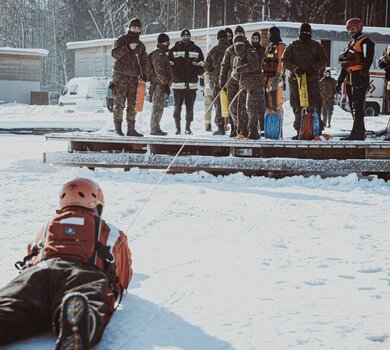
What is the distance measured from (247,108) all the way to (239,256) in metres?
5.73

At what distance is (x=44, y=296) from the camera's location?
3.43 meters

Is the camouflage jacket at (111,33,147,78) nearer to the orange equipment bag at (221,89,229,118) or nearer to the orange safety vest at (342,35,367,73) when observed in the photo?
the orange equipment bag at (221,89,229,118)

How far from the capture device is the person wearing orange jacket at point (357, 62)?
10.1 meters

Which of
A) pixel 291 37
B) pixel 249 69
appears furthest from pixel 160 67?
pixel 291 37

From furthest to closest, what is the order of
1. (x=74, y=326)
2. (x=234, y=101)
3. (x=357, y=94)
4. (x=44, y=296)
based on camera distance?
(x=234, y=101)
(x=357, y=94)
(x=44, y=296)
(x=74, y=326)

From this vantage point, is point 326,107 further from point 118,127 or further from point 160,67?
point 118,127

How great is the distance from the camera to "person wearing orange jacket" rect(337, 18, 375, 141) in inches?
396

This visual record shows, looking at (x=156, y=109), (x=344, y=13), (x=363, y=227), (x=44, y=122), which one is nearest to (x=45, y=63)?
(x=344, y=13)

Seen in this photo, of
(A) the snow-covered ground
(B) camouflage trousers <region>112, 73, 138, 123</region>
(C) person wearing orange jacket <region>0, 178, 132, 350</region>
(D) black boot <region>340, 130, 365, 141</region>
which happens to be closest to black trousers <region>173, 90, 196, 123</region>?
(B) camouflage trousers <region>112, 73, 138, 123</region>

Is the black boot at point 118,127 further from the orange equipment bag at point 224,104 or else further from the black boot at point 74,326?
the black boot at point 74,326

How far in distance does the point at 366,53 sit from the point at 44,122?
1796 centimetres

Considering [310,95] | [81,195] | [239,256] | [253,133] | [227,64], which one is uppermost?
[227,64]

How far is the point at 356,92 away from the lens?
33.9 feet

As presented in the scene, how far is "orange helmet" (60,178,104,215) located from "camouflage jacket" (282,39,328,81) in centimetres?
713
